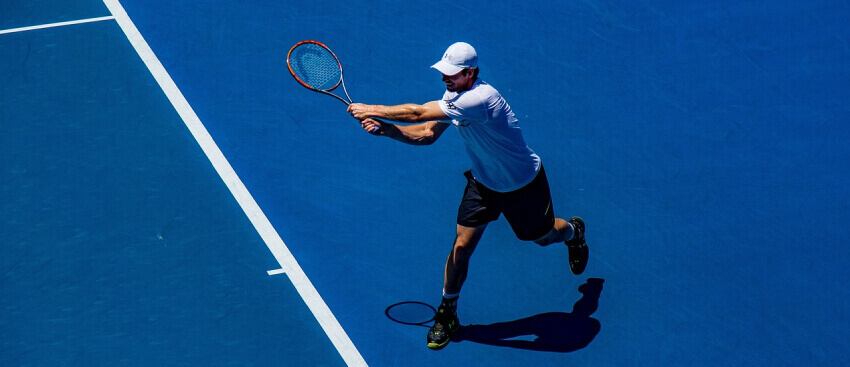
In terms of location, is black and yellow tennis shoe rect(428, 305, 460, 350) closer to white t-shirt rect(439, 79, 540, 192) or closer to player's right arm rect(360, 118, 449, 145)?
white t-shirt rect(439, 79, 540, 192)

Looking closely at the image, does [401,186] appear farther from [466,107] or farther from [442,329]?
[466,107]

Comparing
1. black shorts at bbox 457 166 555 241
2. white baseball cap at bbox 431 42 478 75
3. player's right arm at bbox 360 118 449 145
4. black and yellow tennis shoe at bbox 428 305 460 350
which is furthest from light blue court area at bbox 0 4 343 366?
white baseball cap at bbox 431 42 478 75

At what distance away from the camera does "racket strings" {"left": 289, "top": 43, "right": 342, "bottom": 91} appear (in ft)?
23.5

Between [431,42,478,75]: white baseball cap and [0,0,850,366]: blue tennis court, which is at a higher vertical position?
[431,42,478,75]: white baseball cap

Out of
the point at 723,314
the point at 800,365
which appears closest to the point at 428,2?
the point at 723,314

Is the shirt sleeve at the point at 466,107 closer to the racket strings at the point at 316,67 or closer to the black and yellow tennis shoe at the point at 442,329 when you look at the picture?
the racket strings at the point at 316,67

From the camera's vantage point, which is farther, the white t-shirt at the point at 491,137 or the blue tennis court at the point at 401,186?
the blue tennis court at the point at 401,186

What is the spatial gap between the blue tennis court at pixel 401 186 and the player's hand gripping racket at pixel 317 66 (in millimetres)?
1036

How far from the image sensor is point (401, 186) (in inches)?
315

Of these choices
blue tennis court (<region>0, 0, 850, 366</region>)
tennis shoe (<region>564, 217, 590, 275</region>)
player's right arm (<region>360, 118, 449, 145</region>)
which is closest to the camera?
player's right arm (<region>360, 118, 449, 145</region>)

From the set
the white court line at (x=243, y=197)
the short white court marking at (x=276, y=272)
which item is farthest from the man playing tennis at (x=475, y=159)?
the short white court marking at (x=276, y=272)

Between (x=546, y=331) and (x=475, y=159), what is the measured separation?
144 centimetres

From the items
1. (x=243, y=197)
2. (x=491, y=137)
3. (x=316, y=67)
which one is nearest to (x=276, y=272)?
(x=243, y=197)

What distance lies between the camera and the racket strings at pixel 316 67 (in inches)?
283
